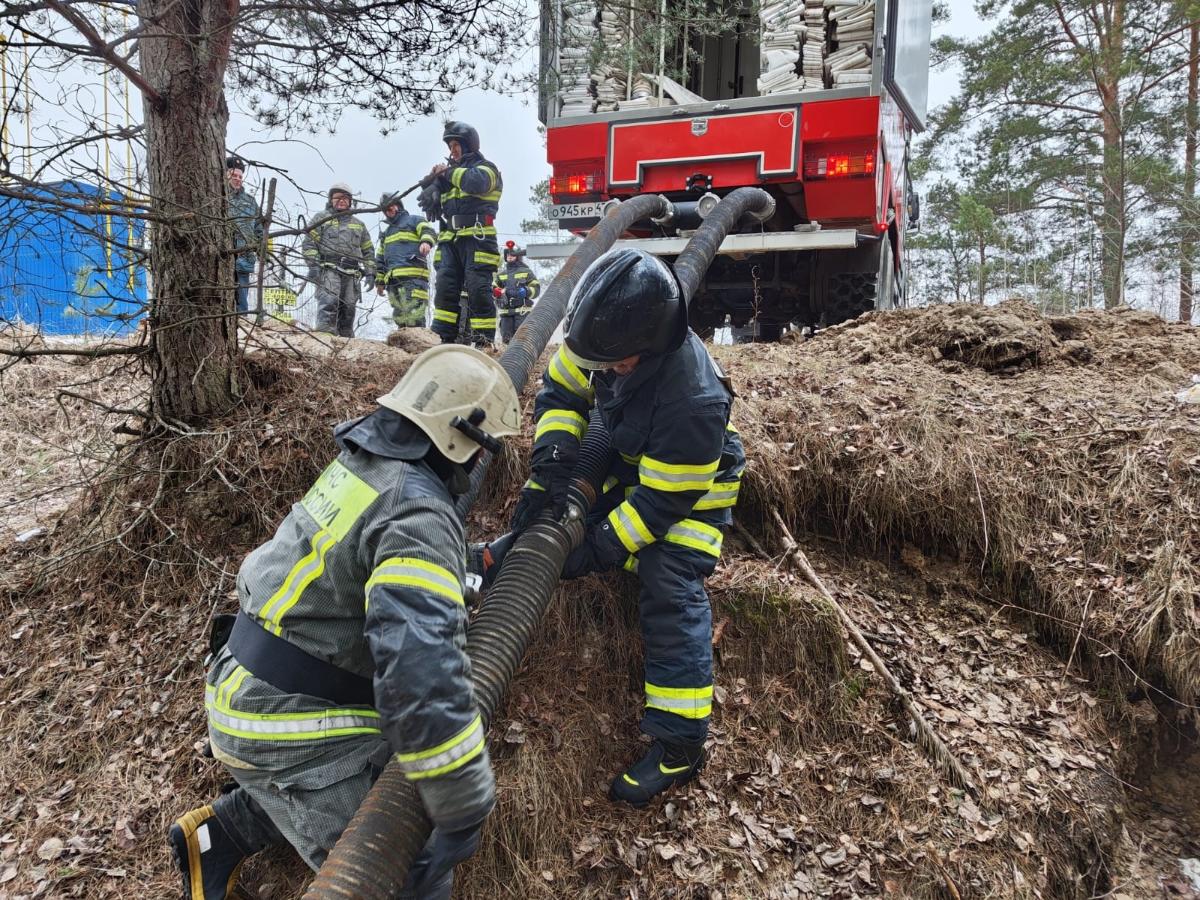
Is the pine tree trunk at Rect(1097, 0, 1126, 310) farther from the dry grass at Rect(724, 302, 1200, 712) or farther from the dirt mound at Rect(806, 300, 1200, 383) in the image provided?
the dry grass at Rect(724, 302, 1200, 712)

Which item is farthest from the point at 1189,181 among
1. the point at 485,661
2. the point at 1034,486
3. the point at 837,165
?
the point at 485,661

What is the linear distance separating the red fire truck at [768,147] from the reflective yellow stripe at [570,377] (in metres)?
2.86

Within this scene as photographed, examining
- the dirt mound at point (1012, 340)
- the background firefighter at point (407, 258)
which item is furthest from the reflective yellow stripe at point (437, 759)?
the background firefighter at point (407, 258)

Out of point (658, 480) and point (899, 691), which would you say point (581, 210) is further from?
point (899, 691)

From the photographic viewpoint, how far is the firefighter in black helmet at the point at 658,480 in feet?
9.23

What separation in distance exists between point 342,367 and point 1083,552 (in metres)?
4.41

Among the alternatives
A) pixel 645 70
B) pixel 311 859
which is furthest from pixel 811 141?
pixel 311 859

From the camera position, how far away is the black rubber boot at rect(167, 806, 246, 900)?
250 centimetres

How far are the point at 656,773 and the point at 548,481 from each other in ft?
4.28

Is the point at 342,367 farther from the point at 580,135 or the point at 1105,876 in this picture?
the point at 1105,876

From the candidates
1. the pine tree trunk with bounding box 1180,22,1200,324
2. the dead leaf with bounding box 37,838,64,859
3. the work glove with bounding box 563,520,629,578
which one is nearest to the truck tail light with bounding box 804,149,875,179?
the work glove with bounding box 563,520,629,578

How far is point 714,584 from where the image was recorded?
147 inches

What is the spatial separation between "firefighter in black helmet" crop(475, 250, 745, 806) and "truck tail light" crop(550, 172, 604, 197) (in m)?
4.51

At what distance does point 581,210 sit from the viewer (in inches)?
291
